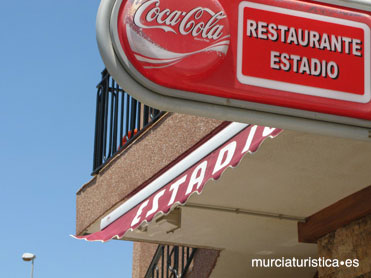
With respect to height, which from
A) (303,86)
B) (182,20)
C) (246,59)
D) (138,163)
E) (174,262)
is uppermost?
(138,163)

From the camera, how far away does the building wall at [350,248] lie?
6.41 m

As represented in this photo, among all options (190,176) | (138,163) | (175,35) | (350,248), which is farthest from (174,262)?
(175,35)

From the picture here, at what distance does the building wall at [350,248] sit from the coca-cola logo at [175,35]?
2.91m

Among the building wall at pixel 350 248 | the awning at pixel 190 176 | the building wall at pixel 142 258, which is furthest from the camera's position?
the building wall at pixel 142 258

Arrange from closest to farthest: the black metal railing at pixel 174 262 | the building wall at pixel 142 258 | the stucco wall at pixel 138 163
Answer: the stucco wall at pixel 138 163, the black metal railing at pixel 174 262, the building wall at pixel 142 258

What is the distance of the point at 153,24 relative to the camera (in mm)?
4109

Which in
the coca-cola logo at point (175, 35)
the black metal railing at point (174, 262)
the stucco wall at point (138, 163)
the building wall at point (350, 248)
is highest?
the stucco wall at point (138, 163)

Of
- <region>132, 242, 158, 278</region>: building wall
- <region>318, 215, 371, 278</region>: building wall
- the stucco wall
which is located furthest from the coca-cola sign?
<region>132, 242, 158, 278</region>: building wall

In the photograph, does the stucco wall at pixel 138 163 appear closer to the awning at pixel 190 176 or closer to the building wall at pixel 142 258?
the awning at pixel 190 176

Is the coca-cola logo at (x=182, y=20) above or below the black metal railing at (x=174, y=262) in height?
above

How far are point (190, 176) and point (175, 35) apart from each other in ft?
6.88

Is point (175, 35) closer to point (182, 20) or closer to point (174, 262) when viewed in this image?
point (182, 20)

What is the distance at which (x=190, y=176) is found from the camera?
19.9 feet

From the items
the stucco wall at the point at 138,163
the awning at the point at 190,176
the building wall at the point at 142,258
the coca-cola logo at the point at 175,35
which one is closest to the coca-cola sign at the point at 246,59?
the coca-cola logo at the point at 175,35
